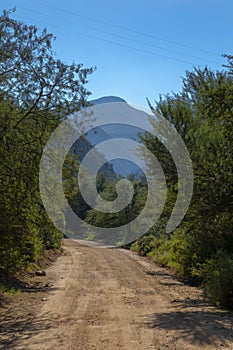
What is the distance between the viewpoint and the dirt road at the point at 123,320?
261 inches

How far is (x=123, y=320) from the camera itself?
27.7ft

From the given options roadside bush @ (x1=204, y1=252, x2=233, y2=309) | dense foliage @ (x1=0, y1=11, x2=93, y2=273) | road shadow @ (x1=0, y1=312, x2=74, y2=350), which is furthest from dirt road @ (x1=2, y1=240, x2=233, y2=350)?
dense foliage @ (x1=0, y1=11, x2=93, y2=273)

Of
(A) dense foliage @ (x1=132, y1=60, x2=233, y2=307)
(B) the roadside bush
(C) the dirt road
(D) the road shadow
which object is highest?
(A) dense foliage @ (x1=132, y1=60, x2=233, y2=307)

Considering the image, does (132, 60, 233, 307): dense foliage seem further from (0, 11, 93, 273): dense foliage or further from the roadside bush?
(0, 11, 93, 273): dense foliage

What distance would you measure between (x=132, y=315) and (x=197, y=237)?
27.6 feet

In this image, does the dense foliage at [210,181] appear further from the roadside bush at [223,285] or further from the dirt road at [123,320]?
the dirt road at [123,320]

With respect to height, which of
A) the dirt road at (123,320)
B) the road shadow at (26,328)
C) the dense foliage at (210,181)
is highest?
the dense foliage at (210,181)

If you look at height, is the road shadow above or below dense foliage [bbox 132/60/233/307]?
below

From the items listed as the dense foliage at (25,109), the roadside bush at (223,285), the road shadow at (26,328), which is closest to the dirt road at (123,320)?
the road shadow at (26,328)

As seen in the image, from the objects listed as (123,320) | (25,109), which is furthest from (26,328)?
(25,109)

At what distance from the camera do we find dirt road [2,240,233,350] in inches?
261

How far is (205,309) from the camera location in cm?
1001

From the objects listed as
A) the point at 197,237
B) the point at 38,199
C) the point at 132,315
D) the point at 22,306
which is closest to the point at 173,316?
the point at 132,315

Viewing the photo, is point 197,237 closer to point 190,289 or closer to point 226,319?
point 190,289
